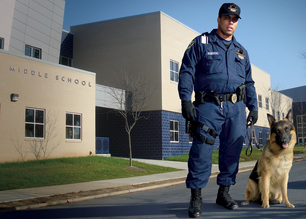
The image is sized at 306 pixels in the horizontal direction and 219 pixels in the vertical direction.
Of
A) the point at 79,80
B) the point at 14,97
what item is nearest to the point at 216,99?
the point at 14,97

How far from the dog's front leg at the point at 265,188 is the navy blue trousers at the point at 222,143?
0.42 metres

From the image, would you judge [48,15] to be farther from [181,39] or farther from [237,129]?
[237,129]

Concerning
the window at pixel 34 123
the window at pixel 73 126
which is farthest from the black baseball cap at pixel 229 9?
the window at pixel 73 126

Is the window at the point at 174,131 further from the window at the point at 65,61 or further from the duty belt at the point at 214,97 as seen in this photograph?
the duty belt at the point at 214,97

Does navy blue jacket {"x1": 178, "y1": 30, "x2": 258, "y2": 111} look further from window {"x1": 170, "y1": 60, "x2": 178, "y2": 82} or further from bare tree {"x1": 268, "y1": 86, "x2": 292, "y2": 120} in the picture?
bare tree {"x1": 268, "y1": 86, "x2": 292, "y2": 120}

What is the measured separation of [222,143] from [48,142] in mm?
12855

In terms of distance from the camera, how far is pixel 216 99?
4.76m

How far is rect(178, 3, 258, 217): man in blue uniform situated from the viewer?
465 cm

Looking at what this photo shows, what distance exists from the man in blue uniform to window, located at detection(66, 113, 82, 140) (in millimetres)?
13631

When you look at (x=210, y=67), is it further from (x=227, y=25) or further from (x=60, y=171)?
(x=60, y=171)

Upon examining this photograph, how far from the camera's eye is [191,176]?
4.64m

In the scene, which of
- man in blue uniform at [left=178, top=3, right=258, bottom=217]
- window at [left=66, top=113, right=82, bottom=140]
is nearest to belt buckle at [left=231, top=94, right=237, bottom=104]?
man in blue uniform at [left=178, top=3, right=258, bottom=217]

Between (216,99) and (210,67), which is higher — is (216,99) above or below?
below

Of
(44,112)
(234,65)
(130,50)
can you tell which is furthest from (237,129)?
(130,50)
